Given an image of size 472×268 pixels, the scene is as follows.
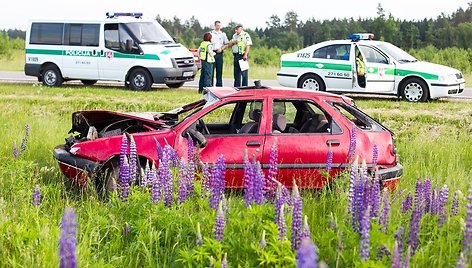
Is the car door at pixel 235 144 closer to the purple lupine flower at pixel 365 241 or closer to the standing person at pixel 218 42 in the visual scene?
the purple lupine flower at pixel 365 241

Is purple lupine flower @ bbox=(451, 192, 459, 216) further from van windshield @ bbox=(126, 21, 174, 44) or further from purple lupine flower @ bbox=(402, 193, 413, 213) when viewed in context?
van windshield @ bbox=(126, 21, 174, 44)

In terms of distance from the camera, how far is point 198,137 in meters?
7.31

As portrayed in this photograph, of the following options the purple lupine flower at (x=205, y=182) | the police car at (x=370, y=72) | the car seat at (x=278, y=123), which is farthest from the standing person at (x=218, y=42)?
the purple lupine flower at (x=205, y=182)

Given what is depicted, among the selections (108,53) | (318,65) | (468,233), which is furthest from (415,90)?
(468,233)

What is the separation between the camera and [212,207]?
5.16 metres

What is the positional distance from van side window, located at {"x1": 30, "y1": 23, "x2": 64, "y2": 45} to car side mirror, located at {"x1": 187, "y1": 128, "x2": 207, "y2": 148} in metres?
14.0

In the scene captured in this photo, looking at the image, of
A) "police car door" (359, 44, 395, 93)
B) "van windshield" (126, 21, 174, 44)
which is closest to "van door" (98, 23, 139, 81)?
"van windshield" (126, 21, 174, 44)

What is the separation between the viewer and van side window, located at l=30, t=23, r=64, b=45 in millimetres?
20266

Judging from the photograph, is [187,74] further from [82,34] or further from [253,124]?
[253,124]

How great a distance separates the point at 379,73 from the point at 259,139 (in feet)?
31.4

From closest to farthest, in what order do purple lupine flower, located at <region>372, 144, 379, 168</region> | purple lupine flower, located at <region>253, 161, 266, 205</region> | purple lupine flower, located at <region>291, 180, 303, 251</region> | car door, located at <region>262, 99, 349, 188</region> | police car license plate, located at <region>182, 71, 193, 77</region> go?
purple lupine flower, located at <region>291, 180, 303, 251</region>
purple lupine flower, located at <region>253, 161, 266, 205</region>
purple lupine flower, located at <region>372, 144, 379, 168</region>
car door, located at <region>262, 99, 349, 188</region>
police car license plate, located at <region>182, 71, 193, 77</region>

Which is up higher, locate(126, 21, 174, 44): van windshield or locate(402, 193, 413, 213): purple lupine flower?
locate(126, 21, 174, 44): van windshield

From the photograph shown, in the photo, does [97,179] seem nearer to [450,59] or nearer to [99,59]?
[99,59]

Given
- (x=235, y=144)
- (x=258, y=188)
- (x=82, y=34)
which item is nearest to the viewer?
(x=258, y=188)
